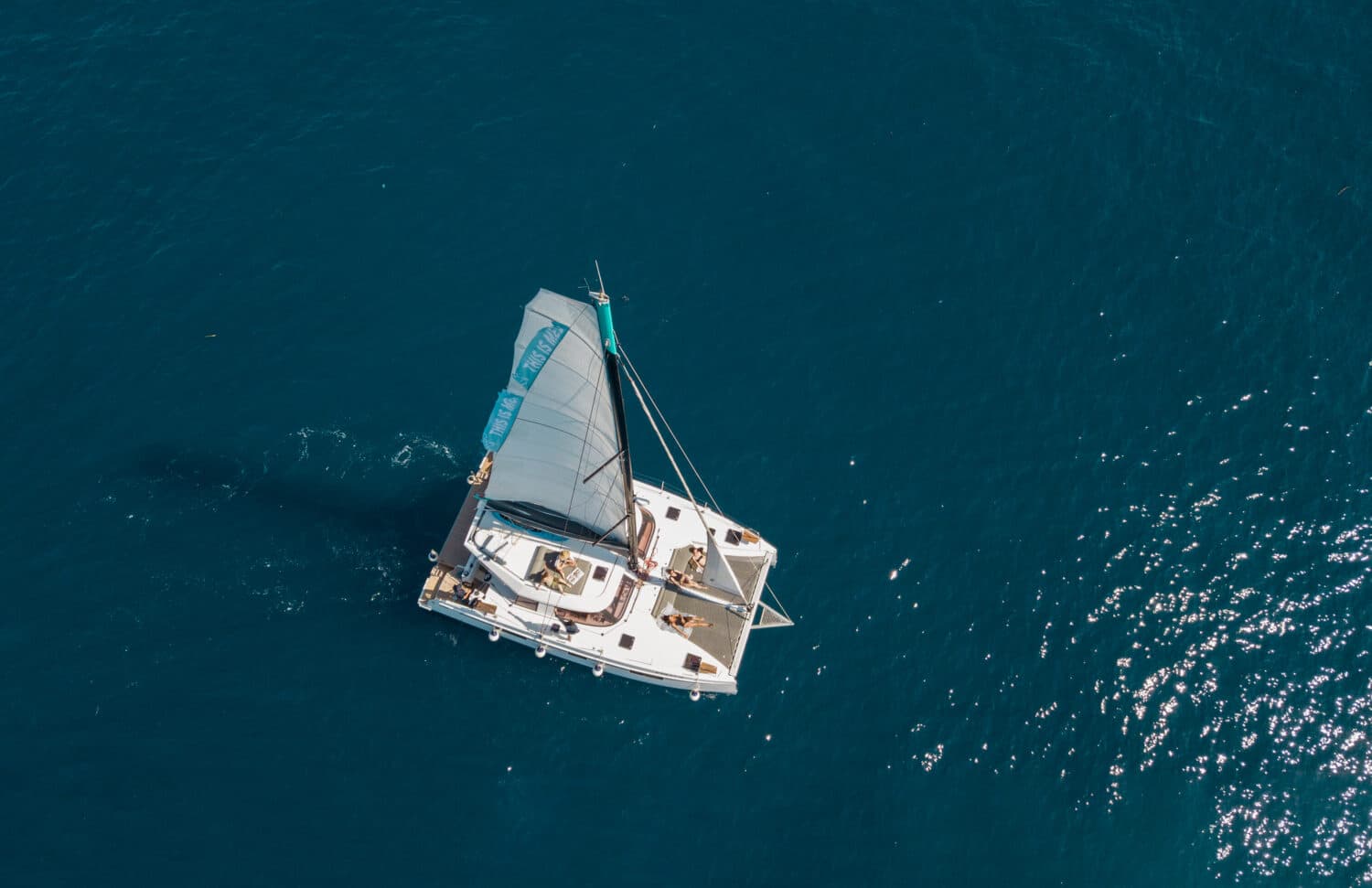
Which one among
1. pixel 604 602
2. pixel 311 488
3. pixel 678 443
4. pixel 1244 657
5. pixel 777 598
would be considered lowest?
pixel 604 602

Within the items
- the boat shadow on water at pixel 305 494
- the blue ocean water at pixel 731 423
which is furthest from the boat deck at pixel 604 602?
the boat shadow on water at pixel 305 494

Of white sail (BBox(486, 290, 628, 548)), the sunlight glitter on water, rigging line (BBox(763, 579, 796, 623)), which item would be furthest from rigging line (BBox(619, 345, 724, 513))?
the sunlight glitter on water

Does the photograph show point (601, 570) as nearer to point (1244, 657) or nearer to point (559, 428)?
point (559, 428)

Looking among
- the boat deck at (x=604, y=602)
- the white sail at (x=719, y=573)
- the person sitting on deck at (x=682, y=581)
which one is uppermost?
the white sail at (x=719, y=573)

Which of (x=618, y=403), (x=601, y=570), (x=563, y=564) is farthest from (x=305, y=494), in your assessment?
(x=618, y=403)

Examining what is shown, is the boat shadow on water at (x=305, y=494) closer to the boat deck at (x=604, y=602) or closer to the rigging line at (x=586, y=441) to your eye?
the boat deck at (x=604, y=602)

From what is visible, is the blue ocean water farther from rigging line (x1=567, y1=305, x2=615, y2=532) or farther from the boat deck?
rigging line (x1=567, y1=305, x2=615, y2=532)

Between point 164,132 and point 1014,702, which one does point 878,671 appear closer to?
point 1014,702
